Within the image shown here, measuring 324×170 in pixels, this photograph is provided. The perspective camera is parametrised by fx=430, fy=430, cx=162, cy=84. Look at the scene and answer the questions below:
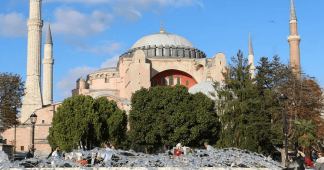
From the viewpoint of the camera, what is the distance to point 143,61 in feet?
121

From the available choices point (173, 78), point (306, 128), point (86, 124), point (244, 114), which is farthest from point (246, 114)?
point (173, 78)

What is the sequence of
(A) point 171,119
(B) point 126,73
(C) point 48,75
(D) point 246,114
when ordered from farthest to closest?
(C) point 48,75, (B) point 126,73, (A) point 171,119, (D) point 246,114

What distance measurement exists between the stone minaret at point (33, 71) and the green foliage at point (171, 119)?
11.3 meters

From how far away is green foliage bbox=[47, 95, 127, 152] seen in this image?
25266 mm

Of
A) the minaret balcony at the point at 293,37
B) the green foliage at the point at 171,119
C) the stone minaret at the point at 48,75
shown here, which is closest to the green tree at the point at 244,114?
the green foliage at the point at 171,119

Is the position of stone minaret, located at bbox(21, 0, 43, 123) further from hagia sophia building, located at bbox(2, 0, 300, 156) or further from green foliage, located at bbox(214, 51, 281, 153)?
green foliage, located at bbox(214, 51, 281, 153)

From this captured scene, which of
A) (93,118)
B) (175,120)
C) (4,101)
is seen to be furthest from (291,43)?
(4,101)

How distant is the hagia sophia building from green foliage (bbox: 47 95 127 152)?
6.94 metres

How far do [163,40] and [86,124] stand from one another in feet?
64.5

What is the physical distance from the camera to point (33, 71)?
3462 cm

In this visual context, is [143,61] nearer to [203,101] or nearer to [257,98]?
[203,101]

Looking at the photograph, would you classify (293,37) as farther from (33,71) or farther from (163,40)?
(33,71)

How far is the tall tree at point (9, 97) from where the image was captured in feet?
85.5

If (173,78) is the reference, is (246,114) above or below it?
below
